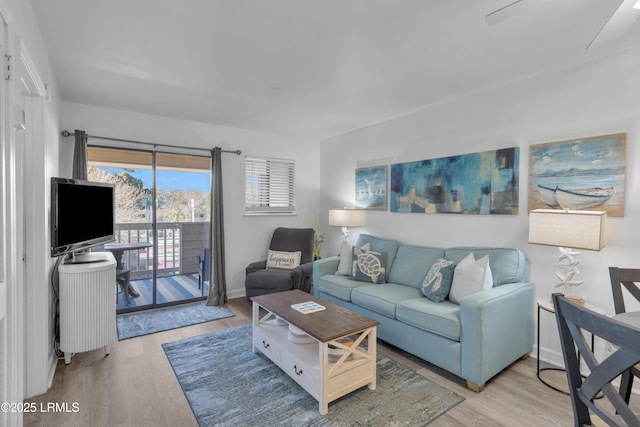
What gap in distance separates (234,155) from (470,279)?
3477mm

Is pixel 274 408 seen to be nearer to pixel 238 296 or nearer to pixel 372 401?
pixel 372 401

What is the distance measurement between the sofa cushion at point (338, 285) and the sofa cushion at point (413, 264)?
1.30 feet

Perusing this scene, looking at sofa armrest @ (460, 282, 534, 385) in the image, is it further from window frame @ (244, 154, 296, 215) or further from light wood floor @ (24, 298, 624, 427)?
window frame @ (244, 154, 296, 215)

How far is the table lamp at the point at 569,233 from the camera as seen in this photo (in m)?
2.13

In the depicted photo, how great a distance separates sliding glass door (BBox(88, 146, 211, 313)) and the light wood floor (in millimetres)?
1277

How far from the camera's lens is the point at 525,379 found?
249 centimetres

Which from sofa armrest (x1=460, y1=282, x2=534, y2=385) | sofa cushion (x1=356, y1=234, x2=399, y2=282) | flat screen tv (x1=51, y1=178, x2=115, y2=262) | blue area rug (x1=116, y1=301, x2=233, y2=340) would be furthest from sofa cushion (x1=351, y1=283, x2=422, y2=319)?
flat screen tv (x1=51, y1=178, x2=115, y2=262)

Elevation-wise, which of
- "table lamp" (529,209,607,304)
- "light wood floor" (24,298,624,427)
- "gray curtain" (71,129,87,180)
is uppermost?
"gray curtain" (71,129,87,180)

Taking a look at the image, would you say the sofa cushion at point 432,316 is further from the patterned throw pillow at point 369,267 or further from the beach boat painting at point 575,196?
the beach boat painting at point 575,196

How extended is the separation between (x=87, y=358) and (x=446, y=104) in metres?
4.29

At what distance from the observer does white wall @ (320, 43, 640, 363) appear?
2.36 meters

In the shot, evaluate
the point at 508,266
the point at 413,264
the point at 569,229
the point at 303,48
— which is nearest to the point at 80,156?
the point at 303,48

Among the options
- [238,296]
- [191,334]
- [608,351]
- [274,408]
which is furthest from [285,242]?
[608,351]

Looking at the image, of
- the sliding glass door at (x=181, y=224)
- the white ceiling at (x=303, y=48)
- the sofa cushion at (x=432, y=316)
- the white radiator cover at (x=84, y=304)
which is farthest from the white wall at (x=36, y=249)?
the sofa cushion at (x=432, y=316)
